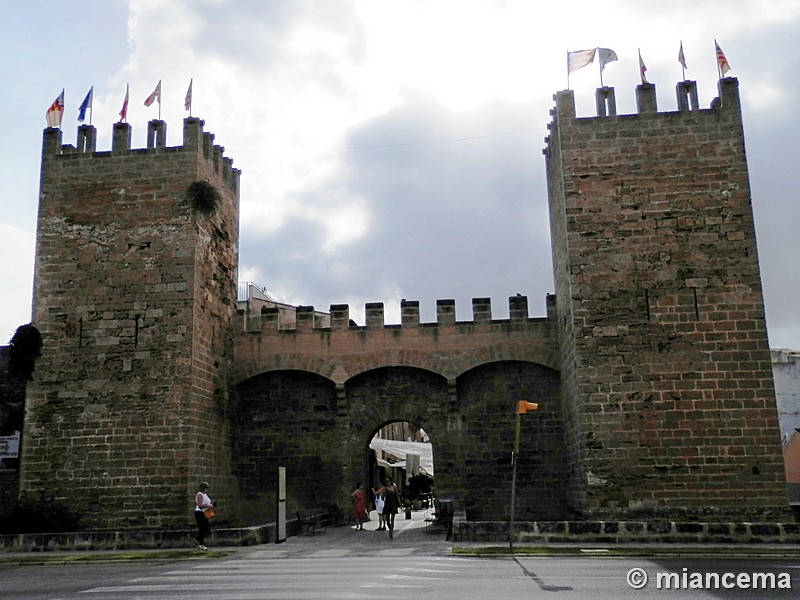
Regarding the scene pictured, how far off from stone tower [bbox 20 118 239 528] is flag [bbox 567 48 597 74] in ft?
28.3

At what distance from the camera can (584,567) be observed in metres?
10.7

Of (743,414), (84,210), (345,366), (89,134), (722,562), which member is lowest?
(722,562)

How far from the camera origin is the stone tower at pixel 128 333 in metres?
17.0

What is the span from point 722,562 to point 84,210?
14913mm

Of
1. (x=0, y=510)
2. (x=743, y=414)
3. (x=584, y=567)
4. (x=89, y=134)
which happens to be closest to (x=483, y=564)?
(x=584, y=567)

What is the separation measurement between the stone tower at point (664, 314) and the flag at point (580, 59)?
67 centimetres

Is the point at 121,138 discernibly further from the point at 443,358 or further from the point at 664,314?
the point at 664,314

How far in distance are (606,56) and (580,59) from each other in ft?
1.91

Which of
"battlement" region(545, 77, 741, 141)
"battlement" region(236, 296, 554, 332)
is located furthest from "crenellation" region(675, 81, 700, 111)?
"battlement" region(236, 296, 554, 332)

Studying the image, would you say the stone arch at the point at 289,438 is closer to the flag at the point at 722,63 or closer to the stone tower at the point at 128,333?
the stone tower at the point at 128,333

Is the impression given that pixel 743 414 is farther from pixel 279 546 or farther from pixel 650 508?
pixel 279 546

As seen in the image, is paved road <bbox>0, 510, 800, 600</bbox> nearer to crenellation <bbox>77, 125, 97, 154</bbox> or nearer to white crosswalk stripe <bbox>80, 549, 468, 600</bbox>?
white crosswalk stripe <bbox>80, 549, 468, 600</bbox>

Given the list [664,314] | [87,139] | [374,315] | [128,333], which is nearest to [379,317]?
[374,315]

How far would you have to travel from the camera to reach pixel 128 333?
17.7 meters
